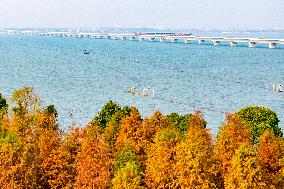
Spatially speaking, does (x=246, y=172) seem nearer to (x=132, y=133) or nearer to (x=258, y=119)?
(x=132, y=133)

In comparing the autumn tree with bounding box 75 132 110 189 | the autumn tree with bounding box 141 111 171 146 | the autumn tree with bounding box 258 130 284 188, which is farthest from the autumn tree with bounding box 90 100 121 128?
the autumn tree with bounding box 258 130 284 188

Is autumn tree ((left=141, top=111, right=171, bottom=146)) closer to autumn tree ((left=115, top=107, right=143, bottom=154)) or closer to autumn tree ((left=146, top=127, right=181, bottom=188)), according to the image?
autumn tree ((left=115, top=107, right=143, bottom=154))

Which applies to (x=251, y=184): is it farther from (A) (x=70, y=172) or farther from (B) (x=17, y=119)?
(B) (x=17, y=119)

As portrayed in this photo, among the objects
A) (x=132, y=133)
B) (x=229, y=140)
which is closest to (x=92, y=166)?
(x=132, y=133)

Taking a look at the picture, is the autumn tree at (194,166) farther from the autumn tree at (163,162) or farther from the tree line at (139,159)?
the autumn tree at (163,162)

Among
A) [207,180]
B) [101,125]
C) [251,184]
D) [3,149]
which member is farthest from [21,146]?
[101,125]

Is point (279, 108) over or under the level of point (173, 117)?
under
